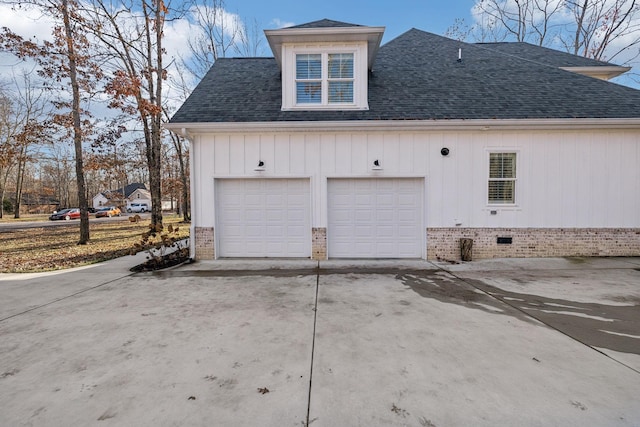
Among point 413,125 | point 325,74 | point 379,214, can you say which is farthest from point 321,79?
point 379,214

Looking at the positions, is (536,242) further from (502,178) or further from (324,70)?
(324,70)

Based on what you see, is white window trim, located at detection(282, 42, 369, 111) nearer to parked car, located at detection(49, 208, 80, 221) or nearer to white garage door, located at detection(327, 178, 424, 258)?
white garage door, located at detection(327, 178, 424, 258)

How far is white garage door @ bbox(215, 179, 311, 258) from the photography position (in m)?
7.56

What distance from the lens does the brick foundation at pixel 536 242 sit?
7305 mm

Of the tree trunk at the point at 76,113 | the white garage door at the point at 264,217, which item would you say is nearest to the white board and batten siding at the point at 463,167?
the white garage door at the point at 264,217

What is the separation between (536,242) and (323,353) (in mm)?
6957

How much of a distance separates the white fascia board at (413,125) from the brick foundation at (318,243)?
8.32 feet

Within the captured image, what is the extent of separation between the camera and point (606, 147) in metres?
7.23

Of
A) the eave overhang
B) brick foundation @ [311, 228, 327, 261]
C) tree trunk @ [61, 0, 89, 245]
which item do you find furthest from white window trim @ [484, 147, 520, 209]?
tree trunk @ [61, 0, 89, 245]

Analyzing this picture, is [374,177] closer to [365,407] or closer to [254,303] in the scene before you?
[254,303]

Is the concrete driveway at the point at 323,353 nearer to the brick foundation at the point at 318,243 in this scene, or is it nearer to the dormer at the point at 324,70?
the brick foundation at the point at 318,243

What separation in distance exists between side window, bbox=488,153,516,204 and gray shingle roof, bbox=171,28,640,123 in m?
0.99

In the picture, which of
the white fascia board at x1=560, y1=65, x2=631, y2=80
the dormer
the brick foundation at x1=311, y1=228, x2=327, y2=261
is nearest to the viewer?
the brick foundation at x1=311, y1=228, x2=327, y2=261

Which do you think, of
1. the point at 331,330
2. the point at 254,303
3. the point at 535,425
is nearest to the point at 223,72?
the point at 254,303
